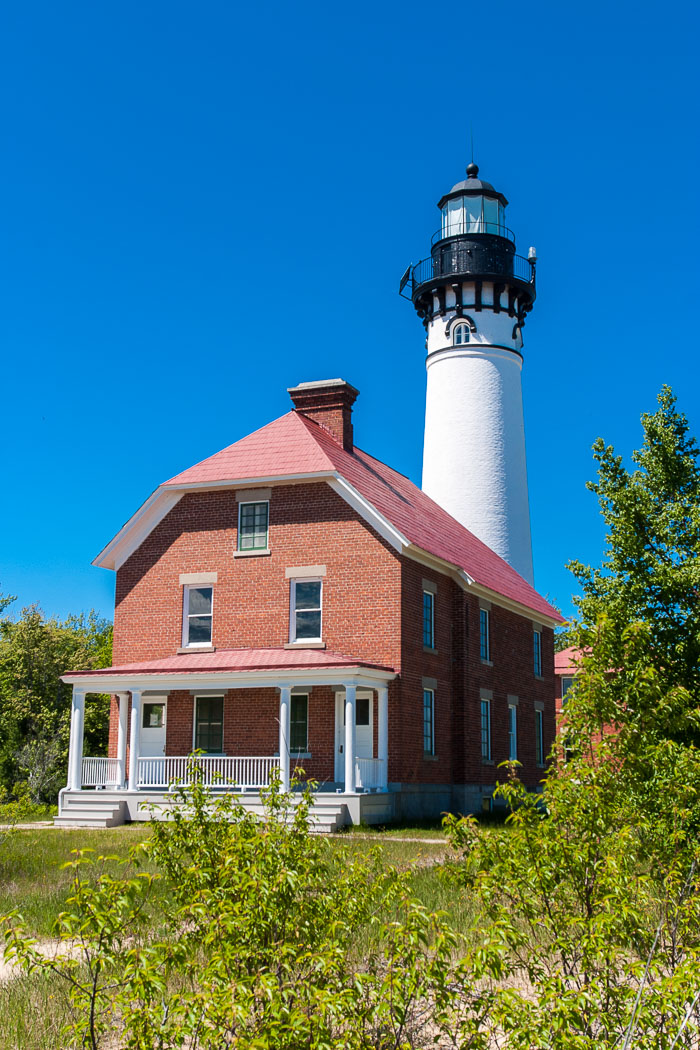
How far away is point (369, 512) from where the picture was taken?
25094 mm

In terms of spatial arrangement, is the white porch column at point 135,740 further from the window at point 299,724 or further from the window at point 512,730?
Result: the window at point 512,730

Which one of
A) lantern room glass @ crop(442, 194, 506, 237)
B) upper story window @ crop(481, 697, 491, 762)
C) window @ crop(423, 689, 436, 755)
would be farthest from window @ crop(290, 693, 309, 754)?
lantern room glass @ crop(442, 194, 506, 237)

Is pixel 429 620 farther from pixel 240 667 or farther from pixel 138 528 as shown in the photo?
pixel 138 528

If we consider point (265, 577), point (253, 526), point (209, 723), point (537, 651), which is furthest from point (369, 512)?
point (537, 651)

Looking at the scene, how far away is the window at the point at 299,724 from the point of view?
987 inches

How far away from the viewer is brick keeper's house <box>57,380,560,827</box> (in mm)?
24328

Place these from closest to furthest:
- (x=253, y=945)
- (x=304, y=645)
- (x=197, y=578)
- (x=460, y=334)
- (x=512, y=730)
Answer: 1. (x=253, y=945)
2. (x=304, y=645)
3. (x=197, y=578)
4. (x=512, y=730)
5. (x=460, y=334)

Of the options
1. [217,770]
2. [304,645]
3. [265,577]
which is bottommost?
Result: [217,770]

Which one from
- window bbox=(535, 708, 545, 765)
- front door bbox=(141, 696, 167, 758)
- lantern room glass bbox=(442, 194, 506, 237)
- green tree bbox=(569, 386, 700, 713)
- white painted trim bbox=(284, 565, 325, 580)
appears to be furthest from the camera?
lantern room glass bbox=(442, 194, 506, 237)

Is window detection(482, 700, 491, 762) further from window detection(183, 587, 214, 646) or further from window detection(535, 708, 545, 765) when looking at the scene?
window detection(183, 587, 214, 646)

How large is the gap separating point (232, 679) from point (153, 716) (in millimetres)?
4121

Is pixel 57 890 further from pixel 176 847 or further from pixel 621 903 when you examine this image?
pixel 621 903

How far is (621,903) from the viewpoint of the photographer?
21.0 ft

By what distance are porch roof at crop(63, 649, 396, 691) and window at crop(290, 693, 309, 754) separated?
1.19 meters
